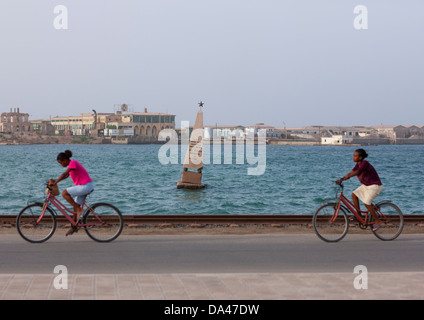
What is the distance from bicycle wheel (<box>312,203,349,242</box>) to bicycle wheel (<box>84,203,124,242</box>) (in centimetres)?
340

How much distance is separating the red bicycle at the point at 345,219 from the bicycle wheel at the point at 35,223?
4551 mm

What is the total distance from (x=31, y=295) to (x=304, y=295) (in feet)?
9.62

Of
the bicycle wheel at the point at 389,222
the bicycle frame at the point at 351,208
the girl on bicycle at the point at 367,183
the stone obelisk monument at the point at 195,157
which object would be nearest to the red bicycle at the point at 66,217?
the bicycle frame at the point at 351,208

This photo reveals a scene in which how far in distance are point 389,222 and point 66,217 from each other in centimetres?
562

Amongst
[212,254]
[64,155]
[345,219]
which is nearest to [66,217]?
[64,155]

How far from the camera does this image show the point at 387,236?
11.7 metres

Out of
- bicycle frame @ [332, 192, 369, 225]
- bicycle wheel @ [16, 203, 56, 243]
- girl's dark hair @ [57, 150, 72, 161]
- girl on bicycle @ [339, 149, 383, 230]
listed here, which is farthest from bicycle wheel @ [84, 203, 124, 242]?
girl on bicycle @ [339, 149, 383, 230]

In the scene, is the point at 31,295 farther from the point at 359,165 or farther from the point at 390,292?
the point at 359,165

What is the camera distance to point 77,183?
1134 cm

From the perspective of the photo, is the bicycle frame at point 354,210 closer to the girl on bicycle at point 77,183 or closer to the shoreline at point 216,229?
the shoreline at point 216,229

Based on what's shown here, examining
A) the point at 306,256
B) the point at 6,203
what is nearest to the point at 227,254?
the point at 306,256

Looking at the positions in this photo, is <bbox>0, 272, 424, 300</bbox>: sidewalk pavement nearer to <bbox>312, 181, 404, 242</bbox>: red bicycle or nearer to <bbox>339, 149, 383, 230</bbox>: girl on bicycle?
<bbox>312, 181, 404, 242</bbox>: red bicycle

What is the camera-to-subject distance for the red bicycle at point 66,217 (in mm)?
11195

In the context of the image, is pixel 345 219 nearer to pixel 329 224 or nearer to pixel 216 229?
pixel 329 224
